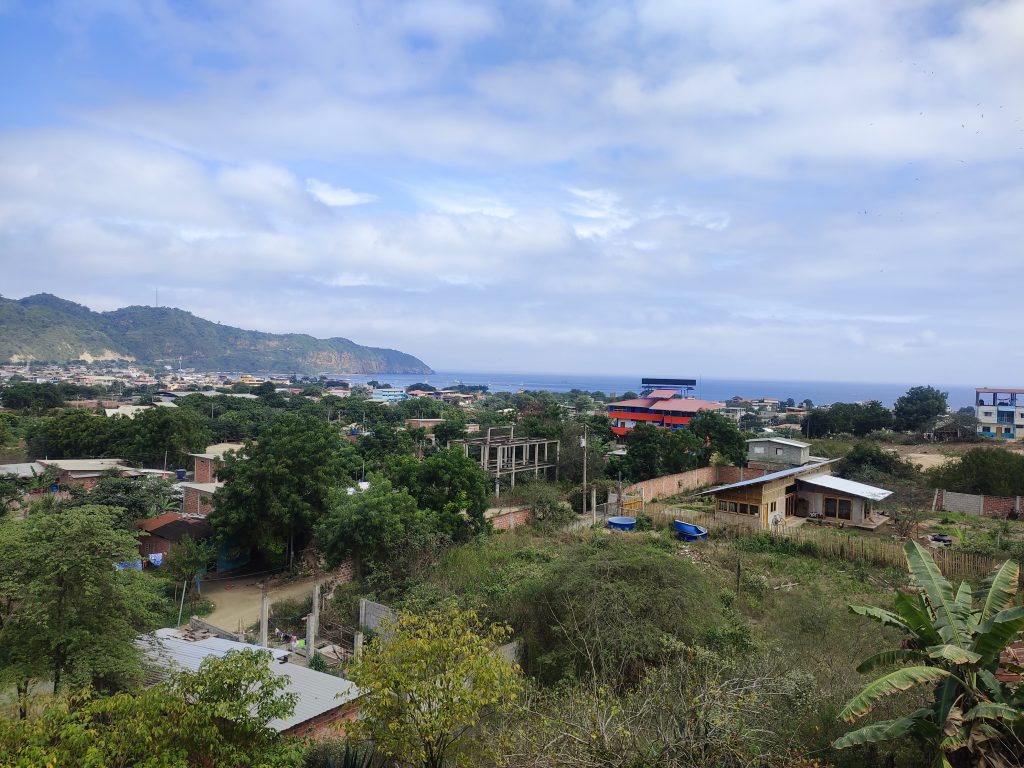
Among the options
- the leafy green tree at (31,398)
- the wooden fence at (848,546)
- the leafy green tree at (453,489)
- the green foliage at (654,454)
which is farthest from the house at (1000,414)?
the leafy green tree at (31,398)

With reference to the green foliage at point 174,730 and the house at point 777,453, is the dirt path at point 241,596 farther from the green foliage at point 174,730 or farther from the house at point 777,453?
the house at point 777,453

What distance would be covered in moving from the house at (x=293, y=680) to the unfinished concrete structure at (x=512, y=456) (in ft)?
46.3

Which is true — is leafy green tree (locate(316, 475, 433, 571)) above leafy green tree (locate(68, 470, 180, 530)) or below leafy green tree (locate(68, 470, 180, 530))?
above

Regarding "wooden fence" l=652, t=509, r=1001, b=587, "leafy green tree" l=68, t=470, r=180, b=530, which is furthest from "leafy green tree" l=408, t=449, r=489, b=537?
"leafy green tree" l=68, t=470, r=180, b=530

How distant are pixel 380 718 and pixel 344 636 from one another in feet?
27.3

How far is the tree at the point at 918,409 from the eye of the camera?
49.0m

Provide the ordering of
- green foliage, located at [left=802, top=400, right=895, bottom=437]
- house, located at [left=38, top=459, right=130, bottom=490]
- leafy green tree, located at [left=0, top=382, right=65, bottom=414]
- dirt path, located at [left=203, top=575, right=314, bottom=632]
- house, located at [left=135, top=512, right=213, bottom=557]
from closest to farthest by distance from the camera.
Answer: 1. dirt path, located at [left=203, top=575, right=314, bottom=632]
2. house, located at [left=135, top=512, right=213, bottom=557]
3. house, located at [left=38, top=459, right=130, bottom=490]
4. green foliage, located at [left=802, top=400, right=895, bottom=437]
5. leafy green tree, located at [left=0, top=382, right=65, bottom=414]

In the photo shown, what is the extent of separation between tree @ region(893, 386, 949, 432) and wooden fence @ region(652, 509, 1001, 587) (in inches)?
1415


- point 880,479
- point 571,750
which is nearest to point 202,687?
point 571,750

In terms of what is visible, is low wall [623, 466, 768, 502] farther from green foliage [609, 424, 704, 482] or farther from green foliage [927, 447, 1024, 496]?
green foliage [927, 447, 1024, 496]

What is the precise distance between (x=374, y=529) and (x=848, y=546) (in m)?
13.4

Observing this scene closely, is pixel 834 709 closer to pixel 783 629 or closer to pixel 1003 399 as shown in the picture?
pixel 783 629

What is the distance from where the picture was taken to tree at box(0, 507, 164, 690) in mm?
8695

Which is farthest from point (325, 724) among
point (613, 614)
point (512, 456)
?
point (512, 456)
